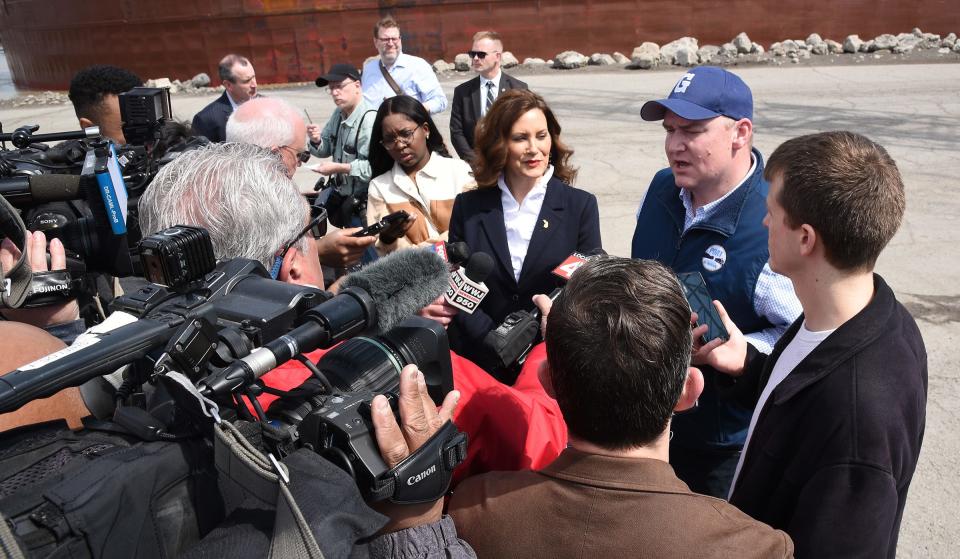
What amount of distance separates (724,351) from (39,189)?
7.97 ft

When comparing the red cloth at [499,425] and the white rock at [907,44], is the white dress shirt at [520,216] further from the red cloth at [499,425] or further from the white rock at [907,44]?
the white rock at [907,44]

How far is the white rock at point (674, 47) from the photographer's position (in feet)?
54.4

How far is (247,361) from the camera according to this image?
4.08 ft

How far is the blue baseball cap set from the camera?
8.11ft

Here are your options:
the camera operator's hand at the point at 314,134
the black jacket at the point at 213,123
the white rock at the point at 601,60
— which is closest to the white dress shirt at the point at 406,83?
the camera operator's hand at the point at 314,134

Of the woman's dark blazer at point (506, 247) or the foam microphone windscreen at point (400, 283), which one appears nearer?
the foam microphone windscreen at point (400, 283)

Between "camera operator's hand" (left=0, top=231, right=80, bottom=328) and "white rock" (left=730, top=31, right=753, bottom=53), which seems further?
"white rock" (left=730, top=31, right=753, bottom=53)

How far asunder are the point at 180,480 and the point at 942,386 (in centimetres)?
435

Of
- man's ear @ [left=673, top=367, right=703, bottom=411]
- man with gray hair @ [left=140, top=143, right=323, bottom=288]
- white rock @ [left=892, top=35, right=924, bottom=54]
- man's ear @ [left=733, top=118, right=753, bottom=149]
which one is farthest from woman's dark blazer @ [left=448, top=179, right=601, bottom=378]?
white rock @ [left=892, top=35, right=924, bottom=54]

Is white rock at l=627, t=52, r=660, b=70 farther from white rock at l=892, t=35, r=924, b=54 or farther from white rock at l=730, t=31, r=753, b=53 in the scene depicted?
white rock at l=892, t=35, r=924, b=54

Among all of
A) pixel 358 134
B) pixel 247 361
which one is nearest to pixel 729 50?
pixel 358 134

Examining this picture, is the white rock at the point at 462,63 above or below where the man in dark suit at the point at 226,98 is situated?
below

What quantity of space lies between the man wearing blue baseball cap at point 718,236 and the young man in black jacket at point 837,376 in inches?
16.4

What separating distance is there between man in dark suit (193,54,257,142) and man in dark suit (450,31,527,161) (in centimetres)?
171
